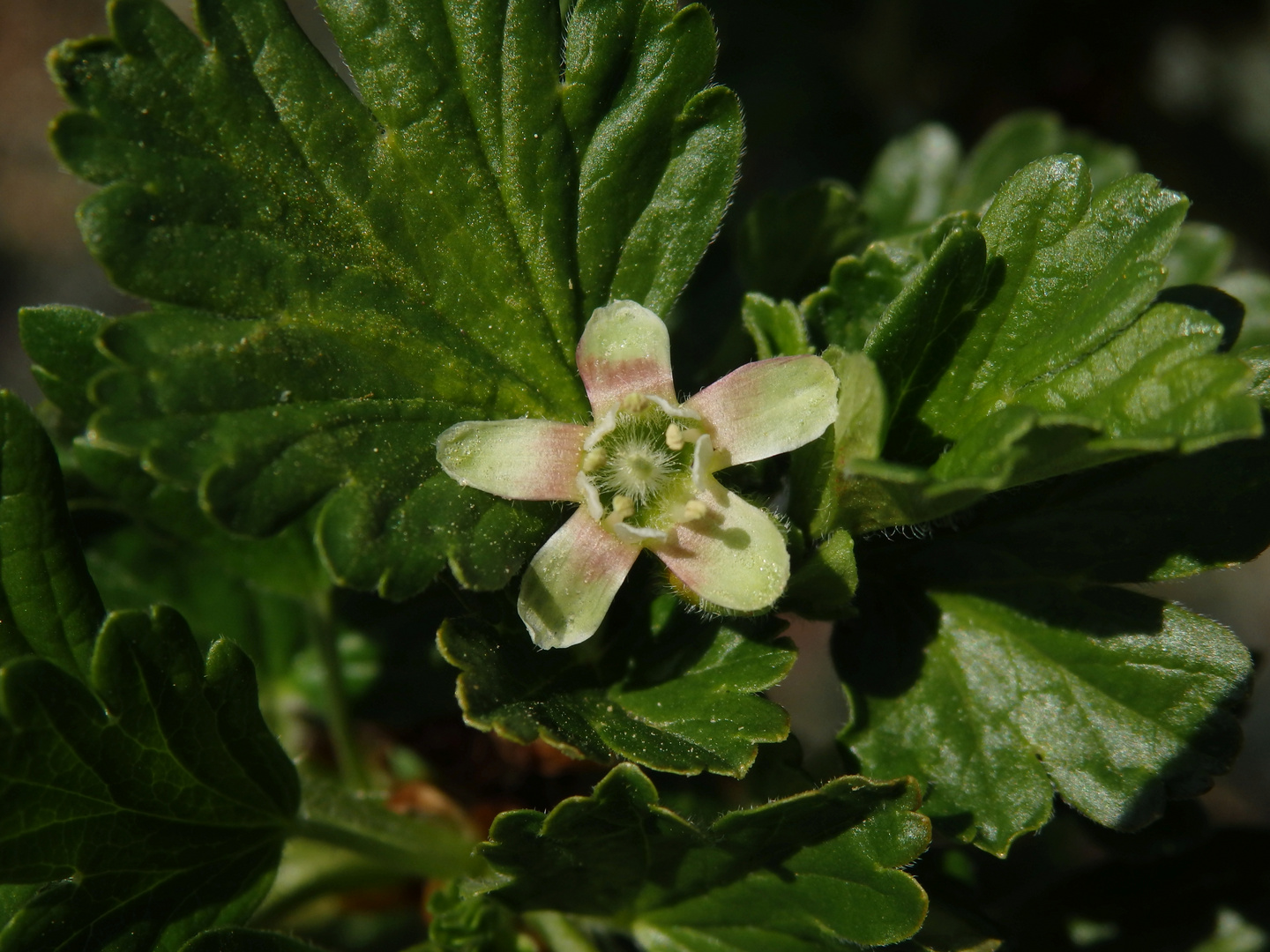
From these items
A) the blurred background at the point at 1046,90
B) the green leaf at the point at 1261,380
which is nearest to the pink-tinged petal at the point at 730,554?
the green leaf at the point at 1261,380

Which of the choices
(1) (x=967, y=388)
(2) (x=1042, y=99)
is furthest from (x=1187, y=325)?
(2) (x=1042, y=99)

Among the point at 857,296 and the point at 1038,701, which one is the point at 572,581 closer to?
the point at 857,296

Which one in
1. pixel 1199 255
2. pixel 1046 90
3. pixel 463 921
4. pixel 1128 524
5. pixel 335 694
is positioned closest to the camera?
pixel 1128 524

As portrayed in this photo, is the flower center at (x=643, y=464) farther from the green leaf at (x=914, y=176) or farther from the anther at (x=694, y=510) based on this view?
the green leaf at (x=914, y=176)

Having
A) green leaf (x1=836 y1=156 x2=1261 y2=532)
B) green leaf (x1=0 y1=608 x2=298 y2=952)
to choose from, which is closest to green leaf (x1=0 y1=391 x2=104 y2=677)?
green leaf (x1=0 y1=608 x2=298 y2=952)

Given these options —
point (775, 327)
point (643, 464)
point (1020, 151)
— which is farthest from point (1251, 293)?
point (643, 464)
